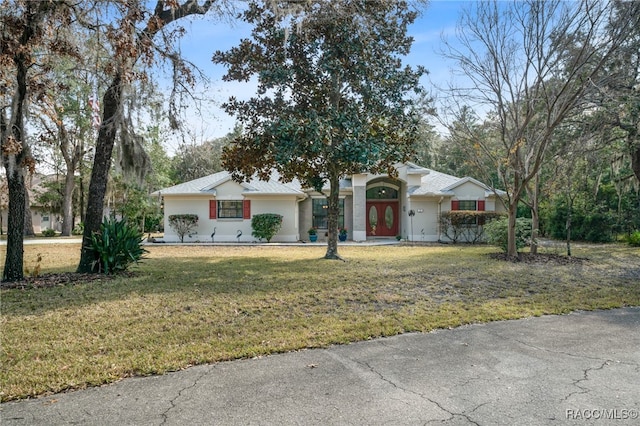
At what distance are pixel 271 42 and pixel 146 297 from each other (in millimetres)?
8532

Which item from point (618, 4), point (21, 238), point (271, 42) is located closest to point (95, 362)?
point (21, 238)

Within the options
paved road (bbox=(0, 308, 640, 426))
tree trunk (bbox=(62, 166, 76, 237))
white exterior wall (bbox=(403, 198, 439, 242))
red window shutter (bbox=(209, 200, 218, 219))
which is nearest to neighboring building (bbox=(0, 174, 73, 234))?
tree trunk (bbox=(62, 166, 76, 237))

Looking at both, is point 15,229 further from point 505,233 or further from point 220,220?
point 505,233

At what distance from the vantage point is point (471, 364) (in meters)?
4.07

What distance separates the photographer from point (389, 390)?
11.3 ft

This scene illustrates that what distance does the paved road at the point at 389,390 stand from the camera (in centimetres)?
298

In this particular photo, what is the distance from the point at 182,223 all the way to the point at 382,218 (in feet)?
36.0

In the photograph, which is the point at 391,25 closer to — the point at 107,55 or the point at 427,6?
the point at 427,6

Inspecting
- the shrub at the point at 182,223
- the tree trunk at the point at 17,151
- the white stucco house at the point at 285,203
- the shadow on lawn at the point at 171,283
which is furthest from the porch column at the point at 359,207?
the tree trunk at the point at 17,151

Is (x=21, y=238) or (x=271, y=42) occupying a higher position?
(x=271, y=42)

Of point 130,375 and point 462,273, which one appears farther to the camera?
point 462,273

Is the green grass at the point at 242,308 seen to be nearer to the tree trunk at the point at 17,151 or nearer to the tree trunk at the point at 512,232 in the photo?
the tree trunk at the point at 17,151

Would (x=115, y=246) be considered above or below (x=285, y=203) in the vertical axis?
below

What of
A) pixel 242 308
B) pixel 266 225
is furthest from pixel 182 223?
pixel 242 308
